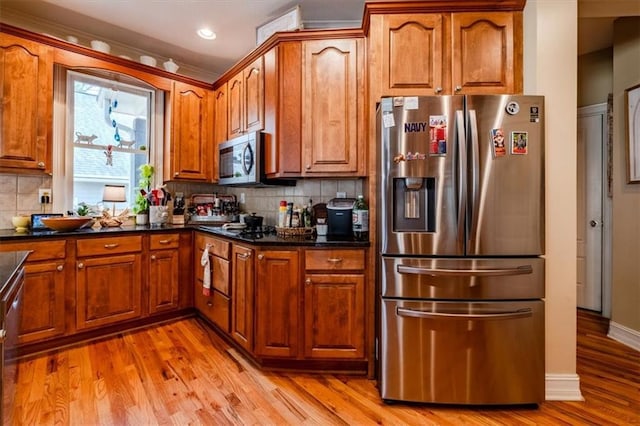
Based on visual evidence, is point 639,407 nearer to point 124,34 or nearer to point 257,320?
point 257,320

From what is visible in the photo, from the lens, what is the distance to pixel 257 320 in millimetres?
2098

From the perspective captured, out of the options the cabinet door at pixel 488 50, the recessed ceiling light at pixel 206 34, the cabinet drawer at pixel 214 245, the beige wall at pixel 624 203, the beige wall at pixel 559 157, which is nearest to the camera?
the beige wall at pixel 559 157

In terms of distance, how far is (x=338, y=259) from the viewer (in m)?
2.01

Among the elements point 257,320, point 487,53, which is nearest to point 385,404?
point 257,320

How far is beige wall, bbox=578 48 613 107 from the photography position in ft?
10.4

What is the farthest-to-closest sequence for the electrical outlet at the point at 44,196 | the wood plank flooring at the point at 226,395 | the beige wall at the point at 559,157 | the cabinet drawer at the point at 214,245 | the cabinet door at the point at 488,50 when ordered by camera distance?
the electrical outlet at the point at 44,196 < the cabinet drawer at the point at 214,245 < the cabinet door at the point at 488,50 < the beige wall at the point at 559,157 < the wood plank flooring at the point at 226,395

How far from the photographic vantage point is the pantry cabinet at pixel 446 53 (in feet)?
6.48

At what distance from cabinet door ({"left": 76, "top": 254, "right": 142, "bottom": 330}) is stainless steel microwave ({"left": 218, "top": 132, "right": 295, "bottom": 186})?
112cm

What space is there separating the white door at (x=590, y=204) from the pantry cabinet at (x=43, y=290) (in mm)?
4960

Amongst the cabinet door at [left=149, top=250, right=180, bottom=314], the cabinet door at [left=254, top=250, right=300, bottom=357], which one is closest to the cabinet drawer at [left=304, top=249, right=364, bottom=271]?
the cabinet door at [left=254, top=250, right=300, bottom=357]

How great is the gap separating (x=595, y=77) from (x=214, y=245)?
4.29 m

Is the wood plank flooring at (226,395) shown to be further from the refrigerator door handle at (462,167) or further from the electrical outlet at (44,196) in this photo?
the electrical outlet at (44,196)

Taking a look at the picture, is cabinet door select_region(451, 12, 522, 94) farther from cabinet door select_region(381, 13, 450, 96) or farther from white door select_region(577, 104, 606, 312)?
white door select_region(577, 104, 606, 312)

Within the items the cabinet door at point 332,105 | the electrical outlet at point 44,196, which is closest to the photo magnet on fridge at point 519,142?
the cabinet door at point 332,105
